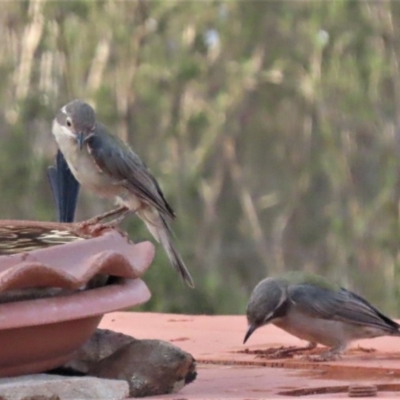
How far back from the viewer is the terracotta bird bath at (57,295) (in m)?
3.03

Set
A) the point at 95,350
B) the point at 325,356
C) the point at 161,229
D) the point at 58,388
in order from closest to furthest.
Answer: the point at 58,388, the point at 95,350, the point at 325,356, the point at 161,229

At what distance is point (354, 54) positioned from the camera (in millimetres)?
17125

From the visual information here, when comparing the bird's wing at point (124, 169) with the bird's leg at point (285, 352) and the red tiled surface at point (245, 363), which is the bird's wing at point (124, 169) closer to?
the red tiled surface at point (245, 363)

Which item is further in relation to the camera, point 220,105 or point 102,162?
point 220,105

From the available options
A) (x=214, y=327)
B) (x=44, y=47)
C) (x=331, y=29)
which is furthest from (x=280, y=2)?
(x=214, y=327)

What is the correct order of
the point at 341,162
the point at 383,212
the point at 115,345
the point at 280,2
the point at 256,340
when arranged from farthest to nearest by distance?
1. the point at 280,2
2. the point at 341,162
3. the point at 383,212
4. the point at 256,340
5. the point at 115,345

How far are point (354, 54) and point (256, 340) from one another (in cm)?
1220

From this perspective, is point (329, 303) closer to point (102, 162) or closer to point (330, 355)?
point (330, 355)

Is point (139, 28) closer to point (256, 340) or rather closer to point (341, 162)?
point (341, 162)

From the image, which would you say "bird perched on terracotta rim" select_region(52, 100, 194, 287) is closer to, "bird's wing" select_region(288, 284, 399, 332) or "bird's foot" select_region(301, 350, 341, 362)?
"bird's wing" select_region(288, 284, 399, 332)

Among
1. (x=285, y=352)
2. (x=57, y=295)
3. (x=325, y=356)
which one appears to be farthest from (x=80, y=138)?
(x=57, y=295)

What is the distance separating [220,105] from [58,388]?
14223 mm

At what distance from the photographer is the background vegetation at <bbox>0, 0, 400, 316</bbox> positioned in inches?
612

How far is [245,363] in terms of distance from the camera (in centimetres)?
432
